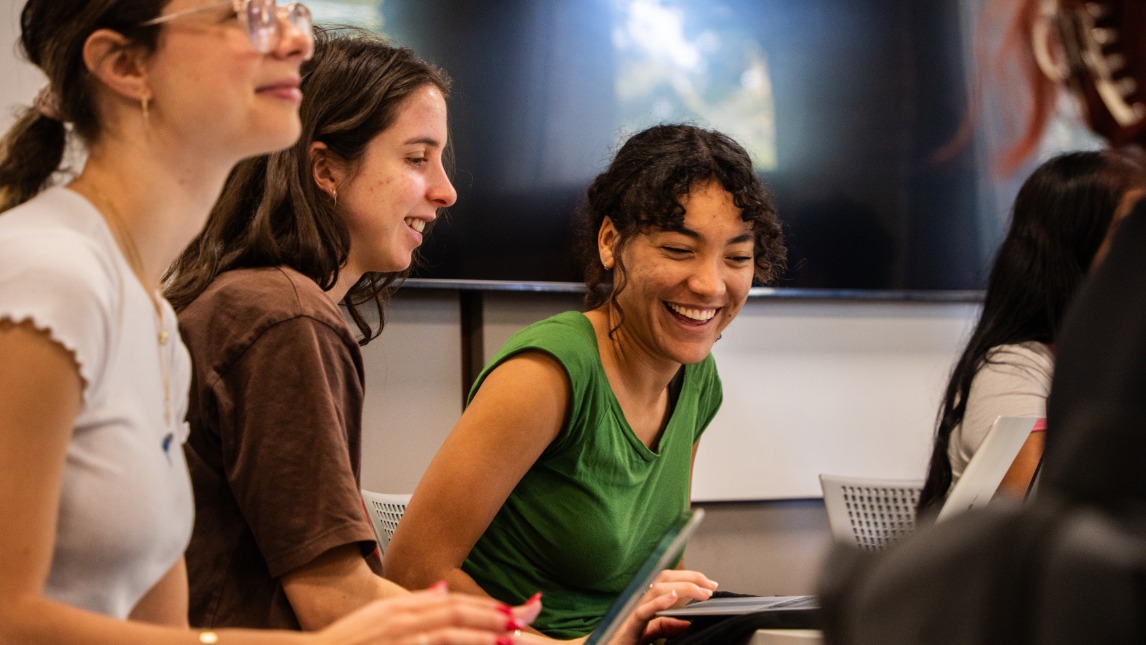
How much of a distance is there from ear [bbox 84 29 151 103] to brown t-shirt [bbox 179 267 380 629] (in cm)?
34

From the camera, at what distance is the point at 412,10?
2.64 m

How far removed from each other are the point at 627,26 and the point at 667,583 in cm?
176

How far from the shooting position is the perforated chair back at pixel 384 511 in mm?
2031

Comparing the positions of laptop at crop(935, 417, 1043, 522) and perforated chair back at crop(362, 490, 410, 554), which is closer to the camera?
laptop at crop(935, 417, 1043, 522)

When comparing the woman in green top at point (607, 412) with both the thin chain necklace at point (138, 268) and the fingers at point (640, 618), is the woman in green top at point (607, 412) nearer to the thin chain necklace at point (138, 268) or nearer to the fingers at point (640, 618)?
the fingers at point (640, 618)

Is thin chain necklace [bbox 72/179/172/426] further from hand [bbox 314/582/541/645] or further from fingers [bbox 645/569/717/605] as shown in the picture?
fingers [bbox 645/569/717/605]

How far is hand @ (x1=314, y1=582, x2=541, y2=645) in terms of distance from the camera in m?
0.87

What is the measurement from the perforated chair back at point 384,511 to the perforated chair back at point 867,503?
0.94 metres

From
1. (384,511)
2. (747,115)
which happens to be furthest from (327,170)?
(747,115)

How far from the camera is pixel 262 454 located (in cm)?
124

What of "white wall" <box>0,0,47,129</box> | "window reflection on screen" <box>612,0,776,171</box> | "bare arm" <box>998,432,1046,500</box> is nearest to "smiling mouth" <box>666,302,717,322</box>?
"bare arm" <box>998,432,1046,500</box>

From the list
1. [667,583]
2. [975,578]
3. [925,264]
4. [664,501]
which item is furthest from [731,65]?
[975,578]

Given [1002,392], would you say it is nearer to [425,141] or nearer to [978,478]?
[978,478]

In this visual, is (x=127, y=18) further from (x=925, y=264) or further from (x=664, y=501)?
(x=925, y=264)
